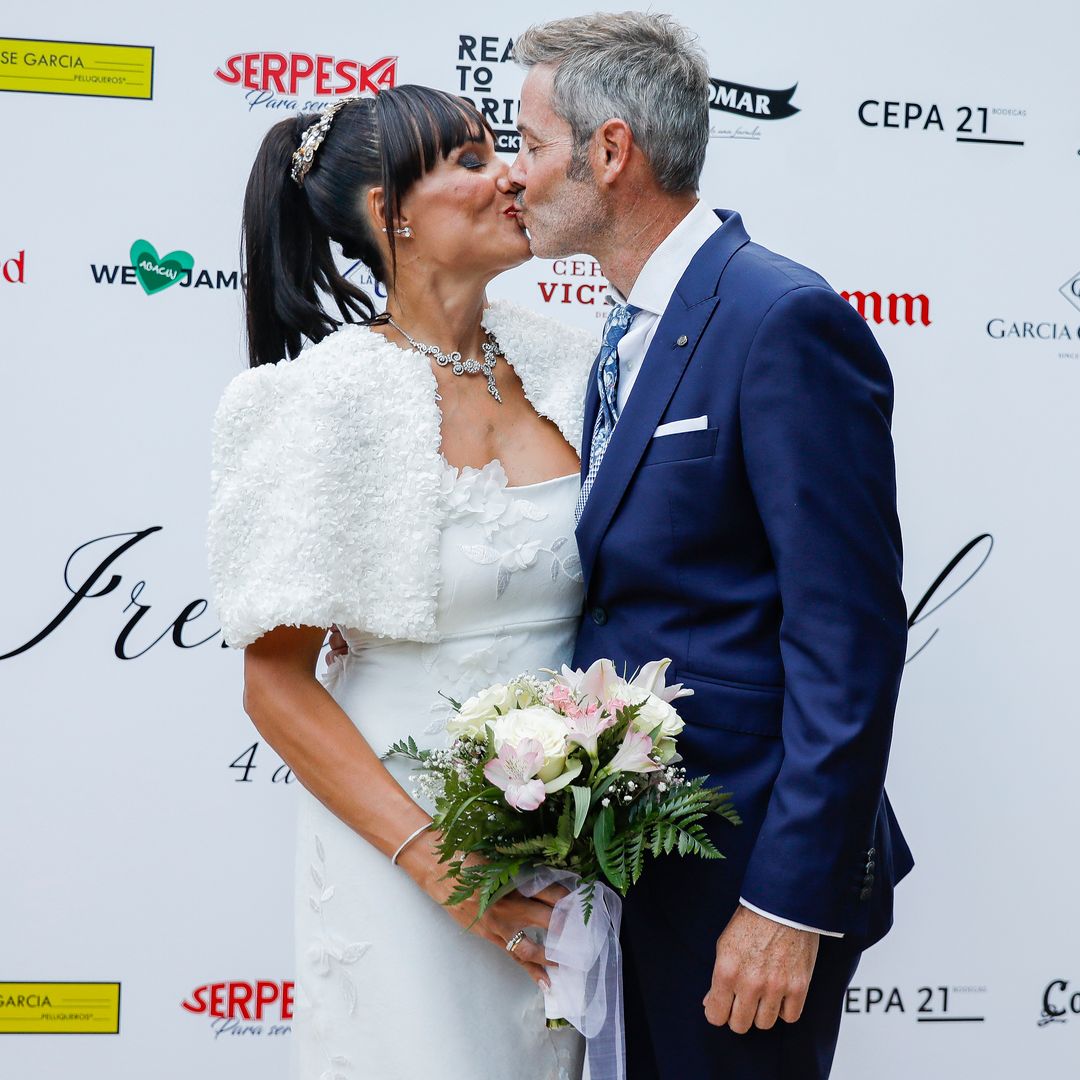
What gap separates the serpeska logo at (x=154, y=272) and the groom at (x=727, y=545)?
131 centimetres

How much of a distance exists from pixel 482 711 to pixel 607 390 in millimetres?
617

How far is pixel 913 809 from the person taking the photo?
11.1 ft

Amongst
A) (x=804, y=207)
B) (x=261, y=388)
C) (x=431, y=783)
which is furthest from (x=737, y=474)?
(x=804, y=207)

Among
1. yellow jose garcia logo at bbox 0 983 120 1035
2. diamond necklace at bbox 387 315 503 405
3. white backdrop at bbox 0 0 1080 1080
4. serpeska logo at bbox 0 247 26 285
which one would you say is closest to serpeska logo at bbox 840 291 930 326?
white backdrop at bbox 0 0 1080 1080

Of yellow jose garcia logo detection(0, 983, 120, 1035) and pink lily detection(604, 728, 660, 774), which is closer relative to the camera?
pink lily detection(604, 728, 660, 774)

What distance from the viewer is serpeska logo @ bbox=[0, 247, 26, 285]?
10.2ft

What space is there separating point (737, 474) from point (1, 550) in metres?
2.11

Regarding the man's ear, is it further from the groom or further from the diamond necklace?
the diamond necklace

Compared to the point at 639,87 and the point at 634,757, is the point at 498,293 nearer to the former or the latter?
the point at 639,87

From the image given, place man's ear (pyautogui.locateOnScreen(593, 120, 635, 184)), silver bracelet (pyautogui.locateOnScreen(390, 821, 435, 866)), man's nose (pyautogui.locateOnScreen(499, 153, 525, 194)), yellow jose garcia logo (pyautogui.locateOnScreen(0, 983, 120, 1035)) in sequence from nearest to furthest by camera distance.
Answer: silver bracelet (pyautogui.locateOnScreen(390, 821, 435, 866)), man's ear (pyautogui.locateOnScreen(593, 120, 635, 184)), man's nose (pyautogui.locateOnScreen(499, 153, 525, 194)), yellow jose garcia logo (pyautogui.locateOnScreen(0, 983, 120, 1035))

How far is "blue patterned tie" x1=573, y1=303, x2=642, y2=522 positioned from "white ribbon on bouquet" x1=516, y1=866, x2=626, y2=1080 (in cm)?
58

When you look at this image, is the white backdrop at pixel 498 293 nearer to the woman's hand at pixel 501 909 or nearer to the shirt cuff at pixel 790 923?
the woman's hand at pixel 501 909

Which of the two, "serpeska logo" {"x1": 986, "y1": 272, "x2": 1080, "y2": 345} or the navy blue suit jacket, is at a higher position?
"serpeska logo" {"x1": 986, "y1": 272, "x2": 1080, "y2": 345}

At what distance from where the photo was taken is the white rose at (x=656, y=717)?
65.2 inches
